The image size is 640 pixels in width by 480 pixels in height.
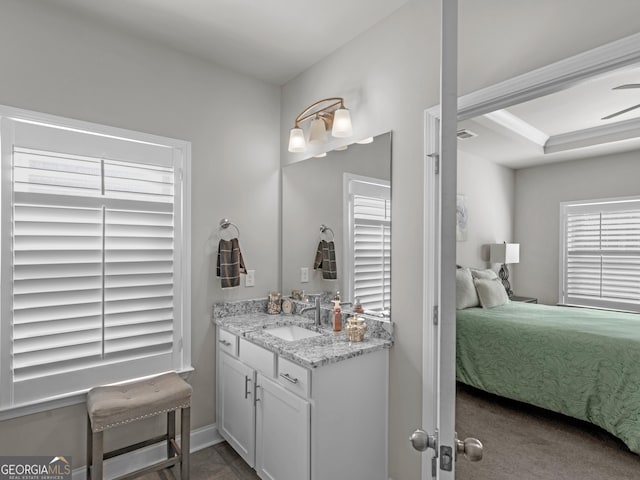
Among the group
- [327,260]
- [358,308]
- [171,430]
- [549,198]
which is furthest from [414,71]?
[549,198]

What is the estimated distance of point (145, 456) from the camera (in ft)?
7.42

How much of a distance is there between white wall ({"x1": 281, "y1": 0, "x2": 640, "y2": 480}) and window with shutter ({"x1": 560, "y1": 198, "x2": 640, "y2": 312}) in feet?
12.1

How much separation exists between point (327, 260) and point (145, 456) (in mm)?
1740

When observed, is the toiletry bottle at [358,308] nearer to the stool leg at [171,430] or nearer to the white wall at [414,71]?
the white wall at [414,71]

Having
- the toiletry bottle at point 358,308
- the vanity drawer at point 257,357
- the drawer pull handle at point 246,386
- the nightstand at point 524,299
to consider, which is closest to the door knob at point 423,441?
the vanity drawer at point 257,357

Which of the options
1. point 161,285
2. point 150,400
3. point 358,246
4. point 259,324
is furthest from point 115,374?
point 358,246

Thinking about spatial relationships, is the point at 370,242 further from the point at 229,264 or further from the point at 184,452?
the point at 184,452

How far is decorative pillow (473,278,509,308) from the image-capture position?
3.72 m

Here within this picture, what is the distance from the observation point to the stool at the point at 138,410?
1775 mm

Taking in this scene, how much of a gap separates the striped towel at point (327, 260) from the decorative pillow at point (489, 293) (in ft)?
6.94

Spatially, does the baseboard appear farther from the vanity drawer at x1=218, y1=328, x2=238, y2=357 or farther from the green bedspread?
the green bedspread

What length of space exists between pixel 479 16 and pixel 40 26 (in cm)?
231

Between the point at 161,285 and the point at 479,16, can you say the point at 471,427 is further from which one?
the point at 479,16

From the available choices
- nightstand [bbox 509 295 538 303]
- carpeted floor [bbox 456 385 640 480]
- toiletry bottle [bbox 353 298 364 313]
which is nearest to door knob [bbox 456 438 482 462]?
toiletry bottle [bbox 353 298 364 313]
